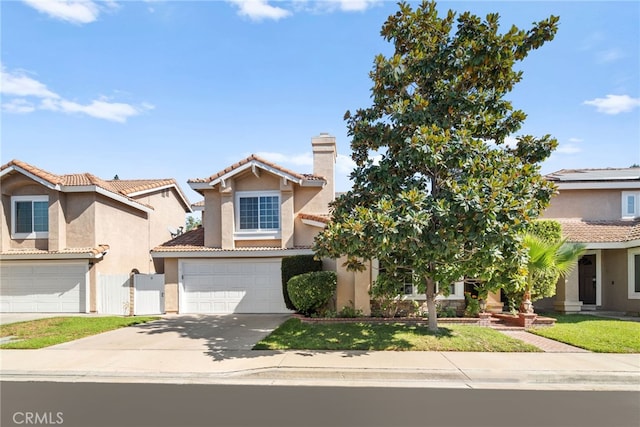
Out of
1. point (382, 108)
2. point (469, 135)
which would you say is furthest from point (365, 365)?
point (382, 108)

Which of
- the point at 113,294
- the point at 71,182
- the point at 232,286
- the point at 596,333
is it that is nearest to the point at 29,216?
the point at 71,182

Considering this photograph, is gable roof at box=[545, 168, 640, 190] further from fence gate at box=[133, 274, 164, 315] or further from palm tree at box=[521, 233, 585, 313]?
fence gate at box=[133, 274, 164, 315]

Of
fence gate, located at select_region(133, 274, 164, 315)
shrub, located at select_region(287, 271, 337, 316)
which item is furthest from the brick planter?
fence gate, located at select_region(133, 274, 164, 315)

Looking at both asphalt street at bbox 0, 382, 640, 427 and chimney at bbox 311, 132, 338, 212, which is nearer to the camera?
asphalt street at bbox 0, 382, 640, 427

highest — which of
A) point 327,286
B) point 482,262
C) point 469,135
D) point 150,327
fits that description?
point 469,135

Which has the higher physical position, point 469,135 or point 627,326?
point 469,135

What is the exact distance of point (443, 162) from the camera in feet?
27.7

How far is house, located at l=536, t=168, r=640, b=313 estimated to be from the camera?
45.6 ft

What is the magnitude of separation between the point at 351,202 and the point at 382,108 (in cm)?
258

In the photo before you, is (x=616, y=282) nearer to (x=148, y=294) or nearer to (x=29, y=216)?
(x=148, y=294)

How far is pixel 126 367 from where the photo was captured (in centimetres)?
748

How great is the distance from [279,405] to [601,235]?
1502 centimetres

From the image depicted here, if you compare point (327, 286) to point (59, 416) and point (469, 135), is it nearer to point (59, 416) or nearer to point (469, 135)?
point (469, 135)

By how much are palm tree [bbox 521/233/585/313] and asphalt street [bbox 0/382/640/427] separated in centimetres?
528
